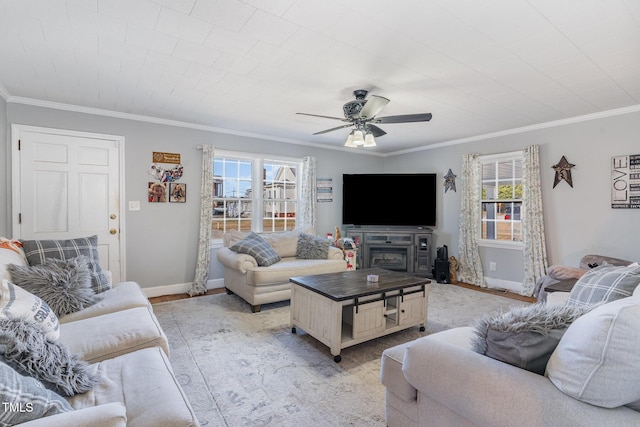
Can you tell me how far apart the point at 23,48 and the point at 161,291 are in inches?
119

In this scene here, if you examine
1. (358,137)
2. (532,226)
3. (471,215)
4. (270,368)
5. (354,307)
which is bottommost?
(270,368)

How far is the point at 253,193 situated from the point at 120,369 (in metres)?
3.87

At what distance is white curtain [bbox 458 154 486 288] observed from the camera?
510 centimetres

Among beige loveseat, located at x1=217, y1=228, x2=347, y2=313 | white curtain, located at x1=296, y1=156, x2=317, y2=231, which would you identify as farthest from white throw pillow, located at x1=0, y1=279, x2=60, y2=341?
white curtain, located at x1=296, y1=156, x2=317, y2=231

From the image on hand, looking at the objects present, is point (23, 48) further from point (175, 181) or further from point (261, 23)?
point (175, 181)

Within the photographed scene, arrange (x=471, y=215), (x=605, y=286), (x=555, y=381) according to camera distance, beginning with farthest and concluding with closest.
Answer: (x=471, y=215) < (x=605, y=286) < (x=555, y=381)

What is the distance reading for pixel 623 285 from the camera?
1.86 meters

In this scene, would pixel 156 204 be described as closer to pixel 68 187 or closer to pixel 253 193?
pixel 68 187

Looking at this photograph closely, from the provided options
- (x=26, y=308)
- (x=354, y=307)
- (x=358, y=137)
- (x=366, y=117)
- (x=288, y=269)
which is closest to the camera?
(x=26, y=308)

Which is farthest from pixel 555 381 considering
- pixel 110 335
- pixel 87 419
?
pixel 110 335

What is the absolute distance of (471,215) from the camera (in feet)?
16.8

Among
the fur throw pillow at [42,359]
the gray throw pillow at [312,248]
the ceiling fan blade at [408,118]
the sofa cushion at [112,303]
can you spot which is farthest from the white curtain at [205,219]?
the fur throw pillow at [42,359]

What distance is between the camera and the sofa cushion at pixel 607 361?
97cm

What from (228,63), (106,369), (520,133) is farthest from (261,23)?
A: (520,133)
